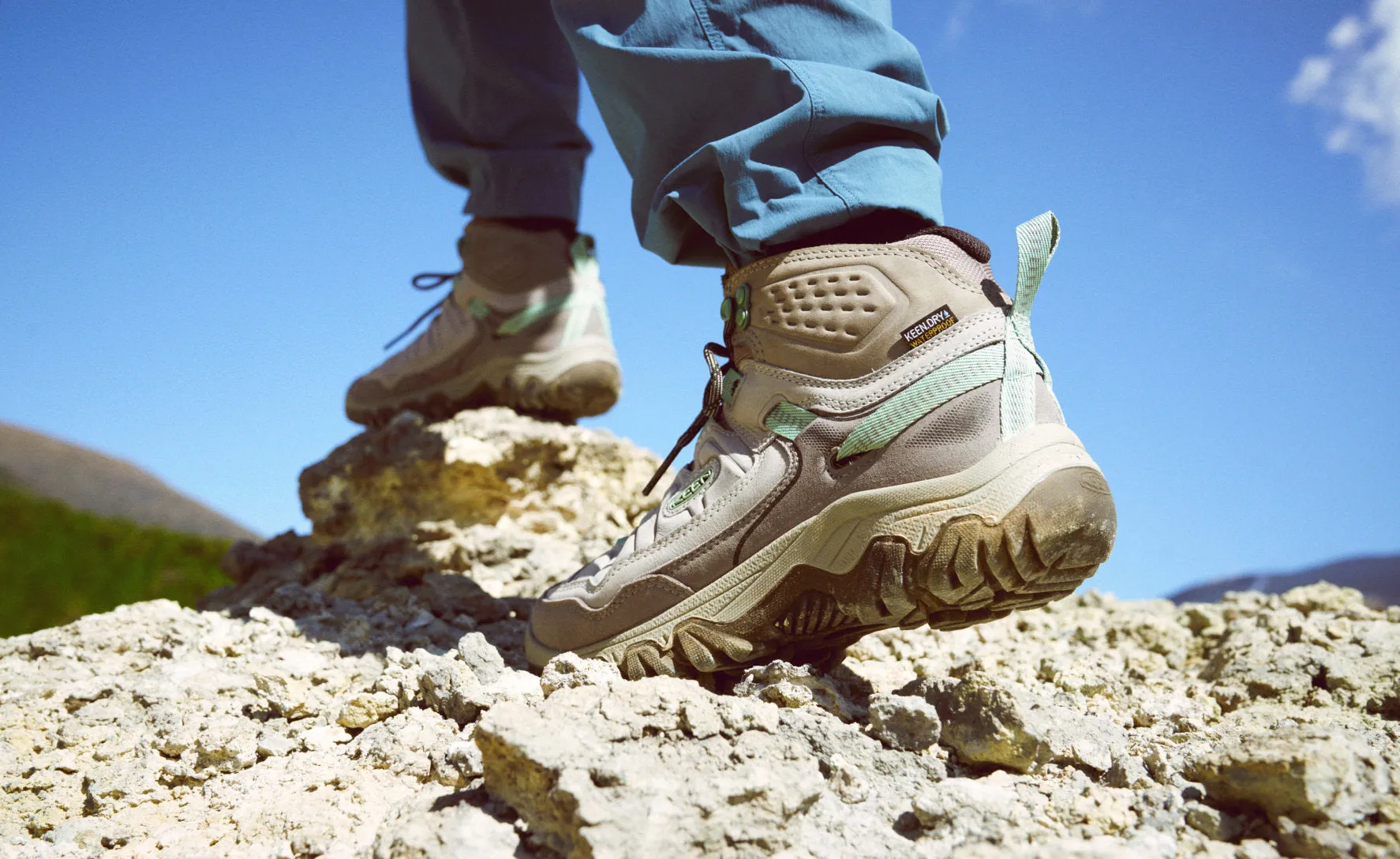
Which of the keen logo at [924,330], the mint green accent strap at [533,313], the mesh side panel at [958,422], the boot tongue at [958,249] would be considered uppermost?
the mint green accent strap at [533,313]

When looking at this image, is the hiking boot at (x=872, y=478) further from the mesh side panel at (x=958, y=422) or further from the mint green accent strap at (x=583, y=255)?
the mint green accent strap at (x=583, y=255)

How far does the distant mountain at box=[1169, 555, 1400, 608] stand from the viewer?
10.4 feet

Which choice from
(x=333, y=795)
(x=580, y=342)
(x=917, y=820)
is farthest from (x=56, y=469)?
(x=917, y=820)

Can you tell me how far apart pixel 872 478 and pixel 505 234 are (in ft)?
6.57

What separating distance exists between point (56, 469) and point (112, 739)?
32.5 feet

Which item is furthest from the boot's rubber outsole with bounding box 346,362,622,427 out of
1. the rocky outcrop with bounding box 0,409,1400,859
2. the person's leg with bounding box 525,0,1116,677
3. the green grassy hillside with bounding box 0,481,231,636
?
the green grassy hillside with bounding box 0,481,231,636

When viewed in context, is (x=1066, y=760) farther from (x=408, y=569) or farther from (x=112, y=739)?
(x=408, y=569)

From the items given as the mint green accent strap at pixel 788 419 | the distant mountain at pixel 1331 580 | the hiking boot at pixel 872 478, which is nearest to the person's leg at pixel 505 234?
the hiking boot at pixel 872 478

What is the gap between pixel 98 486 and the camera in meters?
9.70

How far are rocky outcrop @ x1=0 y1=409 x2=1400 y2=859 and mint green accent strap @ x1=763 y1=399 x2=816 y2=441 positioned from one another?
0.40 m

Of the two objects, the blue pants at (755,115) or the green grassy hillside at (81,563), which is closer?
the blue pants at (755,115)

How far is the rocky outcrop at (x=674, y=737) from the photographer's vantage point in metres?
1.06

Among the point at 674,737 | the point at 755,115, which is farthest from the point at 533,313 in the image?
→ the point at 674,737

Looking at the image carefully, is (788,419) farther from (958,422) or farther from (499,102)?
(499,102)
